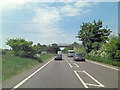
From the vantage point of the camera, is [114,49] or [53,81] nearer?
[53,81]

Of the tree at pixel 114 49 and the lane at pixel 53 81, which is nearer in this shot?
the lane at pixel 53 81

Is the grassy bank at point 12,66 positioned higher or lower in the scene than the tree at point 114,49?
lower

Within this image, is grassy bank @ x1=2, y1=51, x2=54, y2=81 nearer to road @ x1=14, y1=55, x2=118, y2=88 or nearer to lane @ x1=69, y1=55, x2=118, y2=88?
road @ x1=14, y1=55, x2=118, y2=88

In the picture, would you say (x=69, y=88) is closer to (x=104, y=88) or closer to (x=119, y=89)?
(x=104, y=88)

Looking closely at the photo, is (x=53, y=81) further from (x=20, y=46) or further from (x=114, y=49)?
(x=20, y=46)

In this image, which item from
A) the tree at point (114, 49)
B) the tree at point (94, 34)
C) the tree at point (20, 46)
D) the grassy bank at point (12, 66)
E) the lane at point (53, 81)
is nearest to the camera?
the lane at point (53, 81)

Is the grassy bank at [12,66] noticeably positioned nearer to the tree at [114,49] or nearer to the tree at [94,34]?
the tree at [114,49]

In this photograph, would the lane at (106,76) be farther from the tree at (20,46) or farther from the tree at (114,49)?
the tree at (20,46)

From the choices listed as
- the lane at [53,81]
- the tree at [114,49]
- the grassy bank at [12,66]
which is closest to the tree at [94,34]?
the tree at [114,49]

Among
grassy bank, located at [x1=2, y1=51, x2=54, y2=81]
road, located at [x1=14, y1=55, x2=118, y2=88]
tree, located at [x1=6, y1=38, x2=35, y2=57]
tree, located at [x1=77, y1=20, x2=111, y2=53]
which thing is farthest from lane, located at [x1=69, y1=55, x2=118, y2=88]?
tree, located at [x1=77, y1=20, x2=111, y2=53]

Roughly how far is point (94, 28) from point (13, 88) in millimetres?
31234

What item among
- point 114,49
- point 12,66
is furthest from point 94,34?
point 12,66

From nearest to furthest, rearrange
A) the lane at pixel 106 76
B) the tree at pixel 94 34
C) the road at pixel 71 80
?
the road at pixel 71 80 < the lane at pixel 106 76 < the tree at pixel 94 34

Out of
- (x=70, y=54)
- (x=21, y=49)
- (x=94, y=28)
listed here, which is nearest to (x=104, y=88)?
(x=21, y=49)
